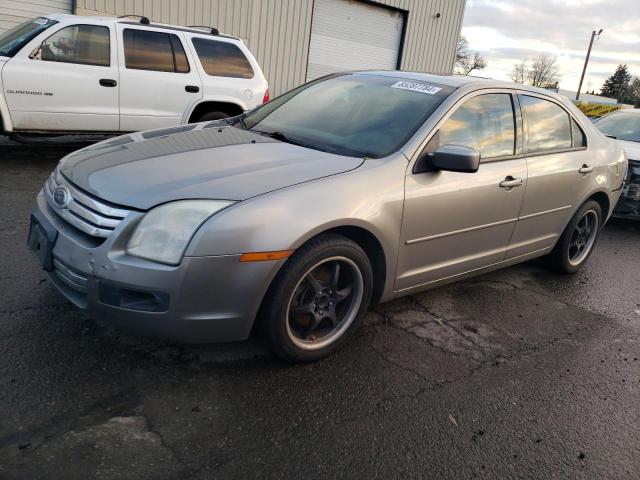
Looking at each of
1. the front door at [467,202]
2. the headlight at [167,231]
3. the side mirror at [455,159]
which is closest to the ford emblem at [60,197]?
the headlight at [167,231]

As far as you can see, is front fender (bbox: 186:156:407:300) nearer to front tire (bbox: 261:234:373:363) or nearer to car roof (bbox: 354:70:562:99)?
front tire (bbox: 261:234:373:363)

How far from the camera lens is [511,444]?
8.20 feet

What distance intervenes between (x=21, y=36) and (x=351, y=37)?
997 centimetres

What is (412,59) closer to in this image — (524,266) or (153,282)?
(524,266)

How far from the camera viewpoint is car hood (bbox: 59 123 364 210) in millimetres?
2529

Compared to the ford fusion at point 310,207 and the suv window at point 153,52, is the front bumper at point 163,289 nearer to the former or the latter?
the ford fusion at point 310,207

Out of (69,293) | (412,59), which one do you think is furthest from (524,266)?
(412,59)

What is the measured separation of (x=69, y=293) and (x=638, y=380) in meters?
3.29

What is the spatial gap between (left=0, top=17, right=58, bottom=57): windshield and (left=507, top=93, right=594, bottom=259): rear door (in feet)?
18.5

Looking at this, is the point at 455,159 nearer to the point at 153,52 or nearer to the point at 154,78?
the point at 154,78

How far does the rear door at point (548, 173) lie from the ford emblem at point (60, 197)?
3.05 m

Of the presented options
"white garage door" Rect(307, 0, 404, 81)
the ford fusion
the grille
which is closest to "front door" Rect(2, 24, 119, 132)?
the ford fusion

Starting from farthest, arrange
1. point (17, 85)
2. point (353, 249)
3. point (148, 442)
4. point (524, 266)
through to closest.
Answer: point (17, 85)
point (524, 266)
point (353, 249)
point (148, 442)

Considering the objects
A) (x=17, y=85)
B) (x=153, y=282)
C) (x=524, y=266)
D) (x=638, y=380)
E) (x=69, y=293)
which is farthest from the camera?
(x=17, y=85)
